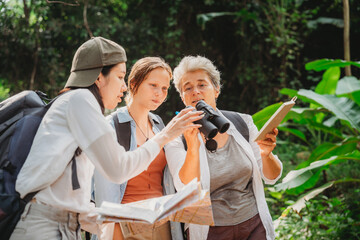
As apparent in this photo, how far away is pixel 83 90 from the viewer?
137 cm

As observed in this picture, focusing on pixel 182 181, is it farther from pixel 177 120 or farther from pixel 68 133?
pixel 68 133

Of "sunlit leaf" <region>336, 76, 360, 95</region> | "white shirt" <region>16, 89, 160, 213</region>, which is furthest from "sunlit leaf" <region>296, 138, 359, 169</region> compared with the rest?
"white shirt" <region>16, 89, 160, 213</region>

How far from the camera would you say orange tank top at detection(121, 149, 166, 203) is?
76.4 inches

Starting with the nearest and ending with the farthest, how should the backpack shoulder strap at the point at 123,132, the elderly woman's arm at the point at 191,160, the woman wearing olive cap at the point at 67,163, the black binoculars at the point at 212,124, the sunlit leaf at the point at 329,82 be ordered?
the woman wearing olive cap at the point at 67,163, the black binoculars at the point at 212,124, the elderly woman's arm at the point at 191,160, the backpack shoulder strap at the point at 123,132, the sunlit leaf at the point at 329,82

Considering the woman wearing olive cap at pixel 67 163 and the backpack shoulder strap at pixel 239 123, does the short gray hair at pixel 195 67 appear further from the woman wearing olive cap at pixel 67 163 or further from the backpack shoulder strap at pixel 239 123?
the woman wearing olive cap at pixel 67 163

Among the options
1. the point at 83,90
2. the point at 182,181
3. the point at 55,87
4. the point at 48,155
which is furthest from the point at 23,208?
→ the point at 55,87

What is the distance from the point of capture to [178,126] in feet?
5.31

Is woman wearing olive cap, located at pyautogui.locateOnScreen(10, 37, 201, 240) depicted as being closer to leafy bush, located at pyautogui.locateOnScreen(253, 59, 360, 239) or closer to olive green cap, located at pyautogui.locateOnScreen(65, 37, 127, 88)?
olive green cap, located at pyautogui.locateOnScreen(65, 37, 127, 88)

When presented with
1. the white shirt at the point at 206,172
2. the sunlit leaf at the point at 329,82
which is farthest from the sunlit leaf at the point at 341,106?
the white shirt at the point at 206,172

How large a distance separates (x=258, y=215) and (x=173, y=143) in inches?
24.8

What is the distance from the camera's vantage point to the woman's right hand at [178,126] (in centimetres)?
157

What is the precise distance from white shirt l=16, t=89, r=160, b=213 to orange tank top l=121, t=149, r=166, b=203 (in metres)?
0.57

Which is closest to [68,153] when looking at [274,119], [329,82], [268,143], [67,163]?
[67,163]

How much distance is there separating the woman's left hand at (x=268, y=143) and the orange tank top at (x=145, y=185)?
0.61 m
